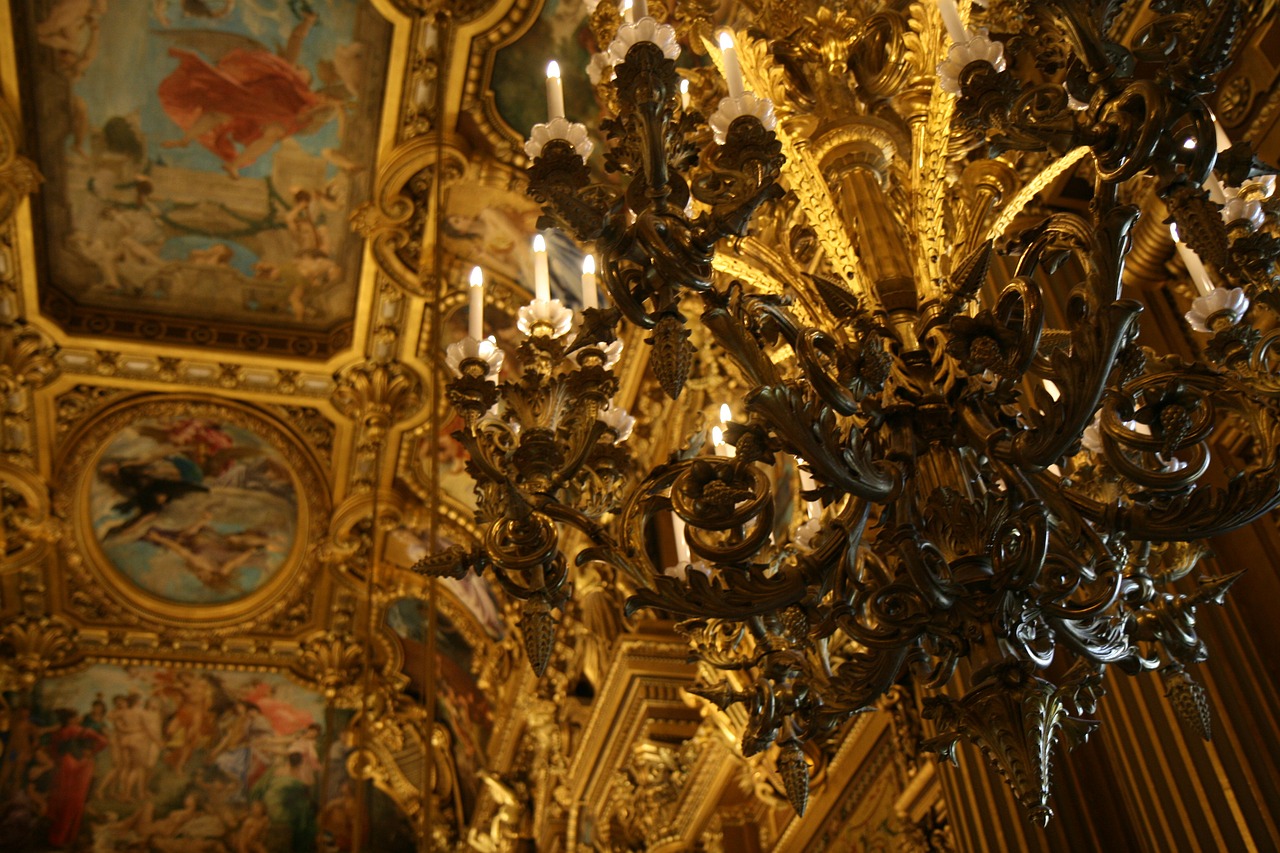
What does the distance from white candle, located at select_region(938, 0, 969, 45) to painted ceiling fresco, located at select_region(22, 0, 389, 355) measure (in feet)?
17.4

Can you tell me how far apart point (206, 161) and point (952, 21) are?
269 inches

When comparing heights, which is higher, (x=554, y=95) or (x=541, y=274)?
(x=554, y=95)

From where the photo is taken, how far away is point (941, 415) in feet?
9.95

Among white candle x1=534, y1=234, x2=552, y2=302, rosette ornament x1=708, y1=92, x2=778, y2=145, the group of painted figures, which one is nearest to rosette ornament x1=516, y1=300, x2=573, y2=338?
white candle x1=534, y1=234, x2=552, y2=302

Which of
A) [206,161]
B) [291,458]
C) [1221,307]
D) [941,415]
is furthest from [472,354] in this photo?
[291,458]

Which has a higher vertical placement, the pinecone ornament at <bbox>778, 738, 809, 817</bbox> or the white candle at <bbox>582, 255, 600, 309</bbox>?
the white candle at <bbox>582, 255, 600, 309</bbox>

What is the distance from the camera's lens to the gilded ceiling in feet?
25.4

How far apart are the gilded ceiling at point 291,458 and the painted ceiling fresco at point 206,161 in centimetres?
2

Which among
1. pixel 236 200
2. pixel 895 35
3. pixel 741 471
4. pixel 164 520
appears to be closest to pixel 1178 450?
pixel 741 471

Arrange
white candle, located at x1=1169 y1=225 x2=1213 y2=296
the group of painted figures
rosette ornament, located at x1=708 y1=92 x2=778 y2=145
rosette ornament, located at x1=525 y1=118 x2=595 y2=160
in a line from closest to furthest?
rosette ornament, located at x1=708 y1=92 x2=778 y2=145 → rosette ornament, located at x1=525 y1=118 x2=595 y2=160 → white candle, located at x1=1169 y1=225 x2=1213 y2=296 → the group of painted figures

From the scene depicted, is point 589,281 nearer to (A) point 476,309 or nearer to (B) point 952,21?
(A) point 476,309

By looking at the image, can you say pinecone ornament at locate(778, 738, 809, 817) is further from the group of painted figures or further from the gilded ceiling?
the group of painted figures

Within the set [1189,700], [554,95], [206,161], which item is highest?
[206,161]

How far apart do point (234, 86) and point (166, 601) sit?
6.02m
